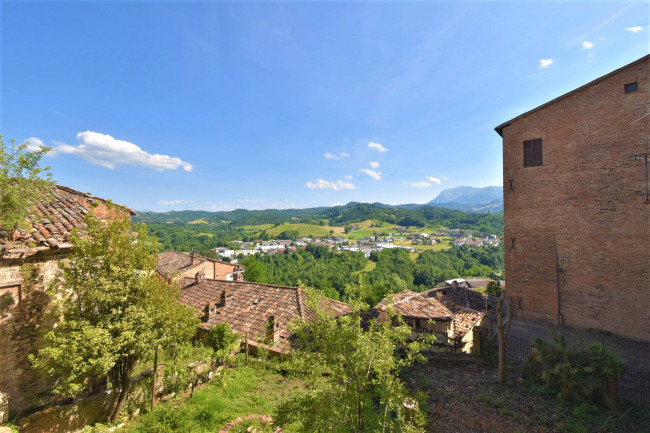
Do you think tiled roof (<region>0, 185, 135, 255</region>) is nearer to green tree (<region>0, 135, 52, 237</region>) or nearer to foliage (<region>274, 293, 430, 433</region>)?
green tree (<region>0, 135, 52, 237</region>)

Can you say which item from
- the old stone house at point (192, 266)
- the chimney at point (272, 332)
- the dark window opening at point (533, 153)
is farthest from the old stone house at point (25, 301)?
the old stone house at point (192, 266)

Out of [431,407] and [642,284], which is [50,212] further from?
[642,284]

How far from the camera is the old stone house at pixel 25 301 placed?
6316 millimetres

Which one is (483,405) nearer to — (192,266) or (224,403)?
(224,403)

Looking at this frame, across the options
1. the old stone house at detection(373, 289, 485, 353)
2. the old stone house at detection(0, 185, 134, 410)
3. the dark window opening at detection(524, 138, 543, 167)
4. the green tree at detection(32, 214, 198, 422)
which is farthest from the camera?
the old stone house at detection(373, 289, 485, 353)

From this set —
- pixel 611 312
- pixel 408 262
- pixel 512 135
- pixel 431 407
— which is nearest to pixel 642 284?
pixel 611 312

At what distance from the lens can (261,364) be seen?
1078 cm

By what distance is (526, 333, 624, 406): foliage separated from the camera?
325 inches

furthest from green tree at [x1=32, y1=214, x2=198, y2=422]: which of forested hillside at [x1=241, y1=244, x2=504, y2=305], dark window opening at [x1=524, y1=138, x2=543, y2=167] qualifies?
forested hillside at [x1=241, y1=244, x2=504, y2=305]

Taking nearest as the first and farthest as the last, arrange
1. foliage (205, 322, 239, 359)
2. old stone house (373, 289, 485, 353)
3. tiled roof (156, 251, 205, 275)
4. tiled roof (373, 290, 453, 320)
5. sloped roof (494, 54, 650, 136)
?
sloped roof (494, 54, 650, 136) < foliage (205, 322, 239, 359) < old stone house (373, 289, 485, 353) < tiled roof (373, 290, 453, 320) < tiled roof (156, 251, 205, 275)

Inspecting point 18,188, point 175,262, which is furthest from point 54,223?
point 175,262

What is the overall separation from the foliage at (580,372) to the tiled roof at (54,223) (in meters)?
15.1

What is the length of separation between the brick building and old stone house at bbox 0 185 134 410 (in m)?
16.6

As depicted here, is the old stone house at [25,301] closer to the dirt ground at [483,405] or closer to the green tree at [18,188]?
the green tree at [18,188]
